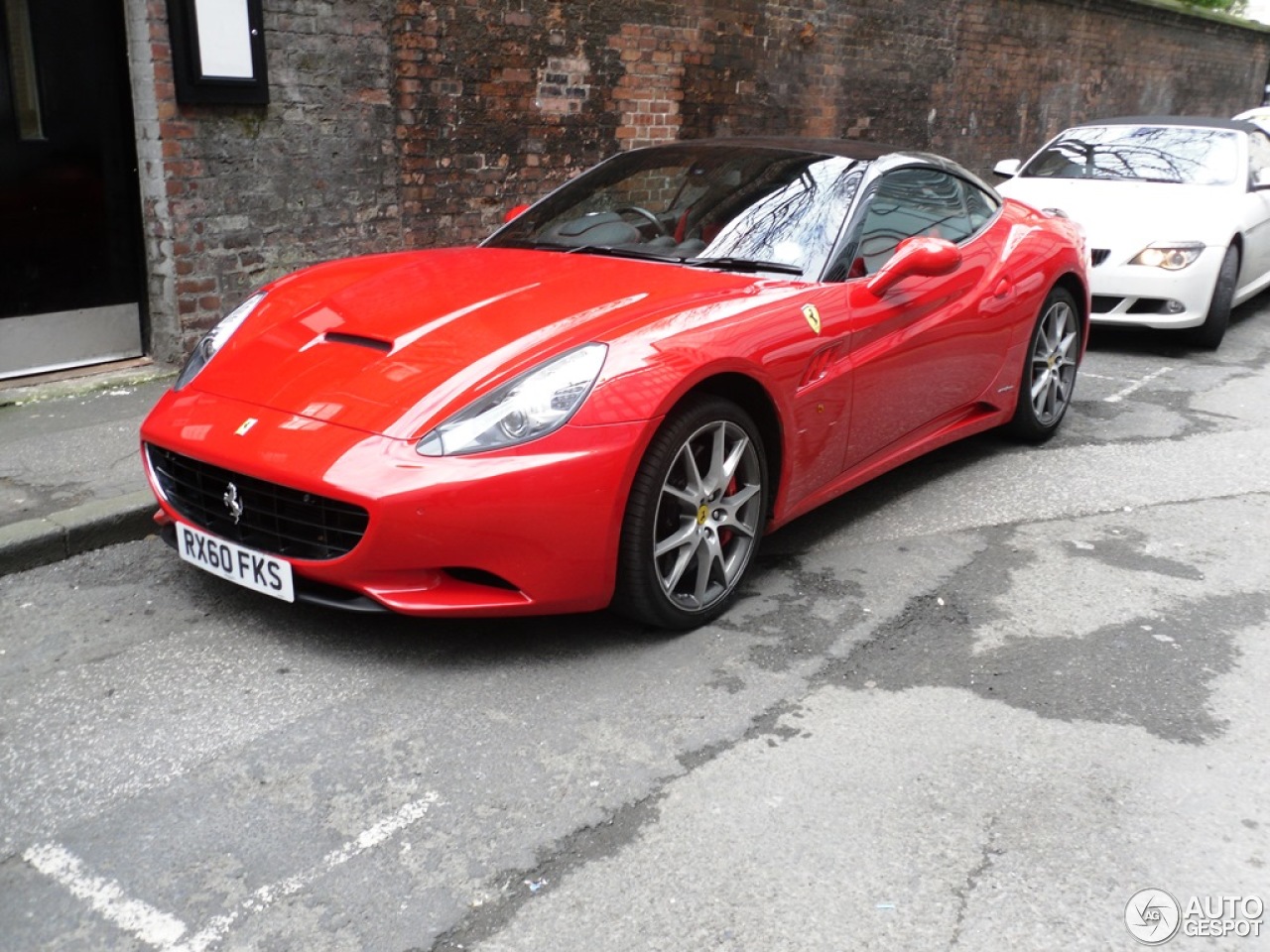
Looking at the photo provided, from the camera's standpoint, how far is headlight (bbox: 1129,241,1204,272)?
309 inches

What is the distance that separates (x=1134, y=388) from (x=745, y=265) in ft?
13.1

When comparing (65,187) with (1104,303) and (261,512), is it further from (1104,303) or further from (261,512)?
(1104,303)

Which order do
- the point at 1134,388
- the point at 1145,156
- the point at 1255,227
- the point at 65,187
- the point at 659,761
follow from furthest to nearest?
the point at 1145,156 < the point at 1255,227 < the point at 1134,388 < the point at 65,187 < the point at 659,761

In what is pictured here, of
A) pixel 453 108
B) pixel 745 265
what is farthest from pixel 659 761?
pixel 453 108

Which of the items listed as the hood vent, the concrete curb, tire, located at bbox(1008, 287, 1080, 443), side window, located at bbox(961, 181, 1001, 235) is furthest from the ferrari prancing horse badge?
the concrete curb

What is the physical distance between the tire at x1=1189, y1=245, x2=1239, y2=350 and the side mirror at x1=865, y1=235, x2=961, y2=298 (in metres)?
4.63

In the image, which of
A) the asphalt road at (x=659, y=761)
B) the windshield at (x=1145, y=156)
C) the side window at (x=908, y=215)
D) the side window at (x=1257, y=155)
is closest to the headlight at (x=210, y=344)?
the asphalt road at (x=659, y=761)

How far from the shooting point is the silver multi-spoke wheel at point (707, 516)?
356 cm

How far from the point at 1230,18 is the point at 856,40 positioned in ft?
41.4

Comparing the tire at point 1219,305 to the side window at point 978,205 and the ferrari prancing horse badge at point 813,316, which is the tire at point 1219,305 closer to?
the side window at point 978,205

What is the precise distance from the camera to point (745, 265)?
4184 millimetres

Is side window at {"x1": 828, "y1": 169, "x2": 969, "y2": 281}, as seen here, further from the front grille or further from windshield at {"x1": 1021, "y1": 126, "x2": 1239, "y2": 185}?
windshield at {"x1": 1021, "y1": 126, "x2": 1239, "y2": 185}

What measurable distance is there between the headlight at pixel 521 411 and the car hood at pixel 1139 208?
5.64 m

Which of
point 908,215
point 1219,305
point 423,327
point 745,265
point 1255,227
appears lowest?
point 1219,305
